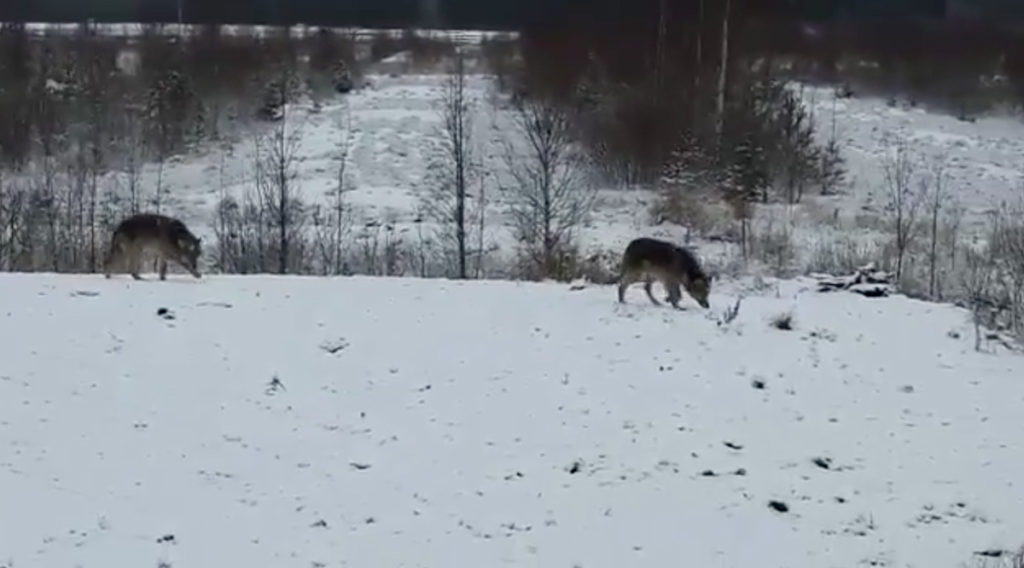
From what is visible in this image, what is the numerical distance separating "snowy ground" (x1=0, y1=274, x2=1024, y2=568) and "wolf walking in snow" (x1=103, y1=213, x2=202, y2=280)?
115 cm

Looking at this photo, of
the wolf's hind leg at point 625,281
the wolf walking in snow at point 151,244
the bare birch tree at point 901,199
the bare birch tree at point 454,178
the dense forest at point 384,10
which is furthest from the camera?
the dense forest at point 384,10

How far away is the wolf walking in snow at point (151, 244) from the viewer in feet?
46.7

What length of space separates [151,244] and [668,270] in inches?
220

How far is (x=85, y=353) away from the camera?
10.9 m

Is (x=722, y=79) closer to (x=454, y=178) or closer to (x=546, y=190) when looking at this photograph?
(x=454, y=178)

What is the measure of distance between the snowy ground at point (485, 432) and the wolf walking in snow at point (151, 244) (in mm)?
1154

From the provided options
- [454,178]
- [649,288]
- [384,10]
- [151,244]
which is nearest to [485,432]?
[649,288]

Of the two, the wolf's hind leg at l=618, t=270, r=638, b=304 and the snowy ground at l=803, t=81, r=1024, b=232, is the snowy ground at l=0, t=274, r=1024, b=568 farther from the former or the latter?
the snowy ground at l=803, t=81, r=1024, b=232

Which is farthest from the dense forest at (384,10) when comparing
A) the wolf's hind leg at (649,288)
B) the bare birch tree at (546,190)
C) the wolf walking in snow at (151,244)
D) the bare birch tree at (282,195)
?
the wolf's hind leg at (649,288)

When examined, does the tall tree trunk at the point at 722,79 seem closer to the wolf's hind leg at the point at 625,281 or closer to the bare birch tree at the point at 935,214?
the bare birch tree at the point at 935,214

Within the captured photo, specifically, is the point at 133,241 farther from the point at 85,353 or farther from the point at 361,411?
the point at 361,411

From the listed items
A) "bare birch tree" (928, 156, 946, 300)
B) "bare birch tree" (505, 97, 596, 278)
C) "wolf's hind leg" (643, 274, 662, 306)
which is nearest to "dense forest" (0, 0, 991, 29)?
"bare birch tree" (505, 97, 596, 278)

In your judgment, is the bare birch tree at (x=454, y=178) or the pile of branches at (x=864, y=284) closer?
the pile of branches at (x=864, y=284)

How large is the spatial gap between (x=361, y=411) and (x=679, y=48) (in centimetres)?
2824
